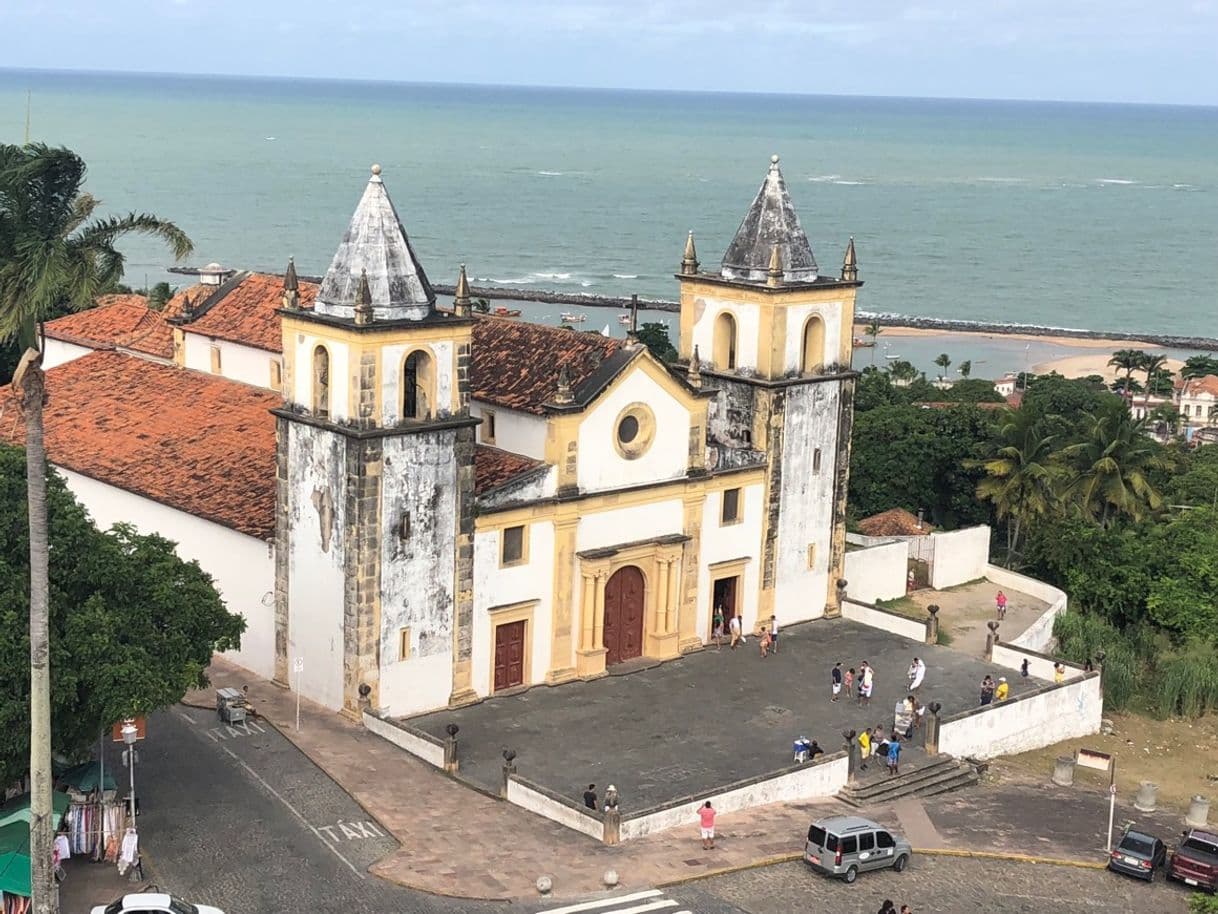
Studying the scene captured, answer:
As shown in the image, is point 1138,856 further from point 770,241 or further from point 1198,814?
point 770,241

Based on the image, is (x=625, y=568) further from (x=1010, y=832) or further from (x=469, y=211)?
(x=469, y=211)

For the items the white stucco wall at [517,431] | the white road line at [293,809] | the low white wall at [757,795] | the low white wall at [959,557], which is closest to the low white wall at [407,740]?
the white road line at [293,809]

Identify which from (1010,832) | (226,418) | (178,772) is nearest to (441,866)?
(178,772)

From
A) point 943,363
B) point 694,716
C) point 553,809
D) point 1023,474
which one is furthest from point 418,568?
point 943,363

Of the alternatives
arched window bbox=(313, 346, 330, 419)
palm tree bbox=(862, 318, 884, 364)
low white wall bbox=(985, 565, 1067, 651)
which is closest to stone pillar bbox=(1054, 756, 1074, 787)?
low white wall bbox=(985, 565, 1067, 651)

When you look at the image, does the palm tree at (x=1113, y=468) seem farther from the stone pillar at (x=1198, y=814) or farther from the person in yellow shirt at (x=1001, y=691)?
the stone pillar at (x=1198, y=814)
